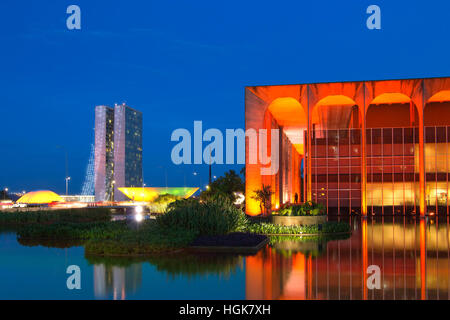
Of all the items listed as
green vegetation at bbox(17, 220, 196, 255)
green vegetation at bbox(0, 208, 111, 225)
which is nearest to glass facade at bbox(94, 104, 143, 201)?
green vegetation at bbox(0, 208, 111, 225)

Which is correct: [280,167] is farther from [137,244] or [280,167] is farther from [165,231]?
[137,244]

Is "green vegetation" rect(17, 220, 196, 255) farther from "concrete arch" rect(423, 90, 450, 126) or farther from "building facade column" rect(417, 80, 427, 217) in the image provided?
"concrete arch" rect(423, 90, 450, 126)

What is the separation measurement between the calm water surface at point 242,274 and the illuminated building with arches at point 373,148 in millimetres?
24522

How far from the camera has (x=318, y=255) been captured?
14266 mm

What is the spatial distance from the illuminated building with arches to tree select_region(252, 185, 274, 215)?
49 centimetres

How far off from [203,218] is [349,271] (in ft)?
26.5

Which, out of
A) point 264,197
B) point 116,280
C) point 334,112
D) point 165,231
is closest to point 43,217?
point 165,231

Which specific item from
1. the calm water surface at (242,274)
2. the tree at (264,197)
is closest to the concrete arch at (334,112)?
the tree at (264,197)

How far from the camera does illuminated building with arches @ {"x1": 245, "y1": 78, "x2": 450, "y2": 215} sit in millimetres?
39312

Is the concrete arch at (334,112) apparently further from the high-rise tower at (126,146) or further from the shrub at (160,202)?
the high-rise tower at (126,146)

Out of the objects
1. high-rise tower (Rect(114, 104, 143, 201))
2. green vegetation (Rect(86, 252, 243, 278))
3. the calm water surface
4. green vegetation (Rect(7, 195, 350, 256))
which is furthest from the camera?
high-rise tower (Rect(114, 104, 143, 201))

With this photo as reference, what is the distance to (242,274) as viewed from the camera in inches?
434
